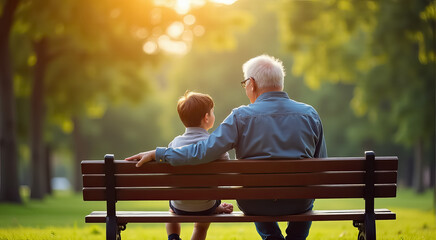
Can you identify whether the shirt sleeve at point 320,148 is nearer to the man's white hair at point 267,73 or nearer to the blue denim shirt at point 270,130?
the blue denim shirt at point 270,130

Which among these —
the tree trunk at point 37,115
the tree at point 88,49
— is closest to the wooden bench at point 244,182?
the tree at point 88,49

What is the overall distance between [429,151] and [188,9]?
18.5m

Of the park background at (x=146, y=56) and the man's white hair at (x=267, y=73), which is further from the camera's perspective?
the park background at (x=146, y=56)

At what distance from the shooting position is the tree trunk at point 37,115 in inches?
777

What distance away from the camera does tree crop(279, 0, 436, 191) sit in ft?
51.9

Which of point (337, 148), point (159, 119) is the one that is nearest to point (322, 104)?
point (337, 148)

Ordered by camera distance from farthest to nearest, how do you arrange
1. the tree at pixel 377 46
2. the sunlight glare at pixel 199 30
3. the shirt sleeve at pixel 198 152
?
1. the sunlight glare at pixel 199 30
2. the tree at pixel 377 46
3. the shirt sleeve at pixel 198 152

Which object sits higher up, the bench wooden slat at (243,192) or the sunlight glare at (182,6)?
the sunlight glare at (182,6)

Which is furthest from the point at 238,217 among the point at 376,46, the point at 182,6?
the point at 376,46

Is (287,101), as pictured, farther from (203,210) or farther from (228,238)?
(228,238)

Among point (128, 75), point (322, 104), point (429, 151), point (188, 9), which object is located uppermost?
point (188, 9)

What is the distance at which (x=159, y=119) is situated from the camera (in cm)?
3844

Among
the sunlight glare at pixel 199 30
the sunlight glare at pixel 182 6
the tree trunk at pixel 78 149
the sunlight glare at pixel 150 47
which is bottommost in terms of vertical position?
the tree trunk at pixel 78 149

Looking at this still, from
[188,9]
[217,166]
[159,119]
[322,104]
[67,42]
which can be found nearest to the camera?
[217,166]
